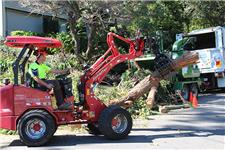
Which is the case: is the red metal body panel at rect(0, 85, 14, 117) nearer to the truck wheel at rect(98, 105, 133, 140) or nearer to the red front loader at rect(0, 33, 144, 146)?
the red front loader at rect(0, 33, 144, 146)

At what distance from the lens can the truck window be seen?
67.5 feet

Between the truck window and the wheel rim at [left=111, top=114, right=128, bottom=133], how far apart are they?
1093 centimetres

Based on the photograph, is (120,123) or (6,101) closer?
(6,101)

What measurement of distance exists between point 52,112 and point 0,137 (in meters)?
1.86

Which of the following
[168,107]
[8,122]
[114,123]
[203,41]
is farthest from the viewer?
[203,41]

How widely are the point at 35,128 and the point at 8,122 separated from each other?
562 millimetres

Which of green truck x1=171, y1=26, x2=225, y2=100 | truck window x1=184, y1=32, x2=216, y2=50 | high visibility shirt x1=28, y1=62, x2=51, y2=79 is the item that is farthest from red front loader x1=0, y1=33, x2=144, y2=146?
truck window x1=184, y1=32, x2=216, y2=50

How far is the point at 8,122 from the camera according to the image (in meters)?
9.42

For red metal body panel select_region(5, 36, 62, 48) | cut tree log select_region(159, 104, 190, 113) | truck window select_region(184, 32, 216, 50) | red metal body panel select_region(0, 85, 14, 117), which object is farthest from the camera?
truck window select_region(184, 32, 216, 50)

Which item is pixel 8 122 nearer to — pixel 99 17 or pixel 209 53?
pixel 99 17

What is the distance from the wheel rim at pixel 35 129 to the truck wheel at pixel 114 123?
127 cm

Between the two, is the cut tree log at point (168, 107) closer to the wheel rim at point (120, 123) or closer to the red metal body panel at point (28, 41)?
the wheel rim at point (120, 123)

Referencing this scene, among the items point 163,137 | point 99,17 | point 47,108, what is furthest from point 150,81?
point 99,17

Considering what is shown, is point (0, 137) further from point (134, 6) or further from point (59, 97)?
point (134, 6)
